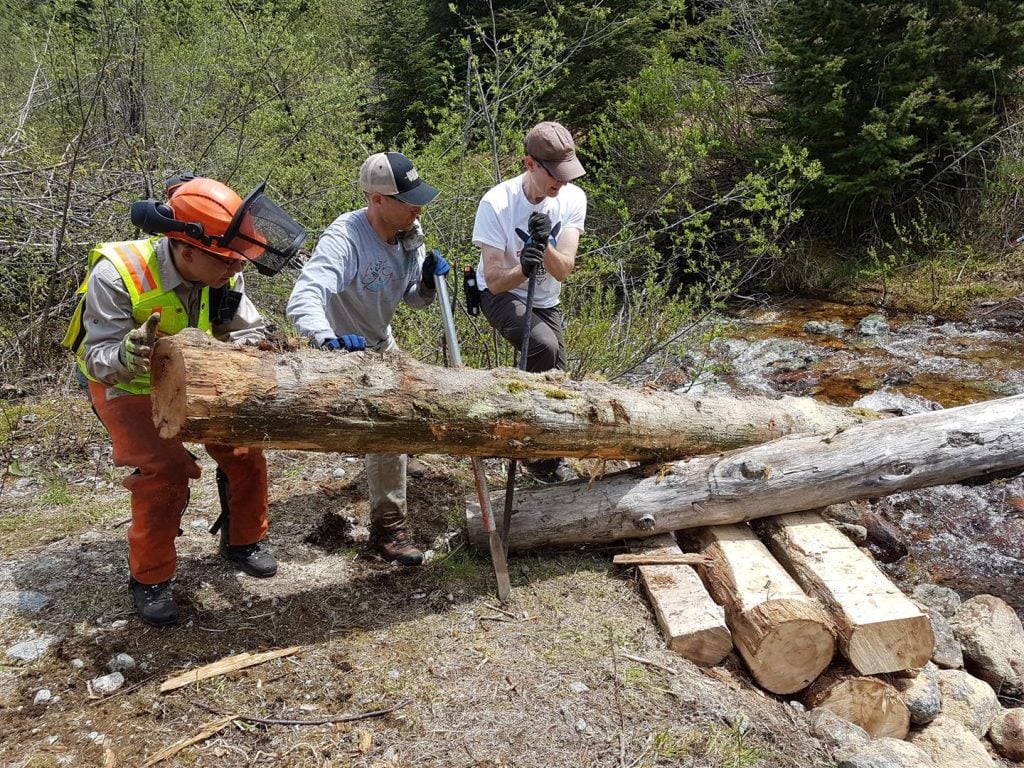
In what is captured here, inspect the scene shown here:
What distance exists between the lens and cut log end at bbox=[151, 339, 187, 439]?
239cm

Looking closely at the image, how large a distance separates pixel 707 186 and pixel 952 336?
14.0ft

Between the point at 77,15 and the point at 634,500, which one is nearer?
the point at 634,500

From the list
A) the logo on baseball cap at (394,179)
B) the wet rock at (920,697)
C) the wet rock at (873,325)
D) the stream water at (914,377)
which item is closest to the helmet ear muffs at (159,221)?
the logo on baseball cap at (394,179)

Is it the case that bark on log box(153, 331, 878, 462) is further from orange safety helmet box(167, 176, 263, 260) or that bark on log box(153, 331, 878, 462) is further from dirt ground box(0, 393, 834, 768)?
dirt ground box(0, 393, 834, 768)

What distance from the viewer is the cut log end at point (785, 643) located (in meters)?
2.84

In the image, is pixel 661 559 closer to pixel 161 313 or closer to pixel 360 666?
pixel 360 666

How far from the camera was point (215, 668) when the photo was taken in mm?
2658

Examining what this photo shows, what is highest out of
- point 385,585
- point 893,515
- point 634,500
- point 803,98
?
point 803,98

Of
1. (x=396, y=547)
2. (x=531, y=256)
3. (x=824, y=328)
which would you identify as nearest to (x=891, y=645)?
(x=396, y=547)

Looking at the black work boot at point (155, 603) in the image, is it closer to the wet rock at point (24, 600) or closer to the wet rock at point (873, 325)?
the wet rock at point (24, 600)

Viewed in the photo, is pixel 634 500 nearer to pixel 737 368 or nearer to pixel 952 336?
pixel 737 368

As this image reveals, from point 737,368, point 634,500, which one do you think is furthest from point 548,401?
point 737,368

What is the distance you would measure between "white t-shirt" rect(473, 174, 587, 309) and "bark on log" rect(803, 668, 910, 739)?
2.45 m

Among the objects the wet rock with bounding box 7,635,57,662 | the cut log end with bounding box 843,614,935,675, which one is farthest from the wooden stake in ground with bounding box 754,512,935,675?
the wet rock with bounding box 7,635,57,662
